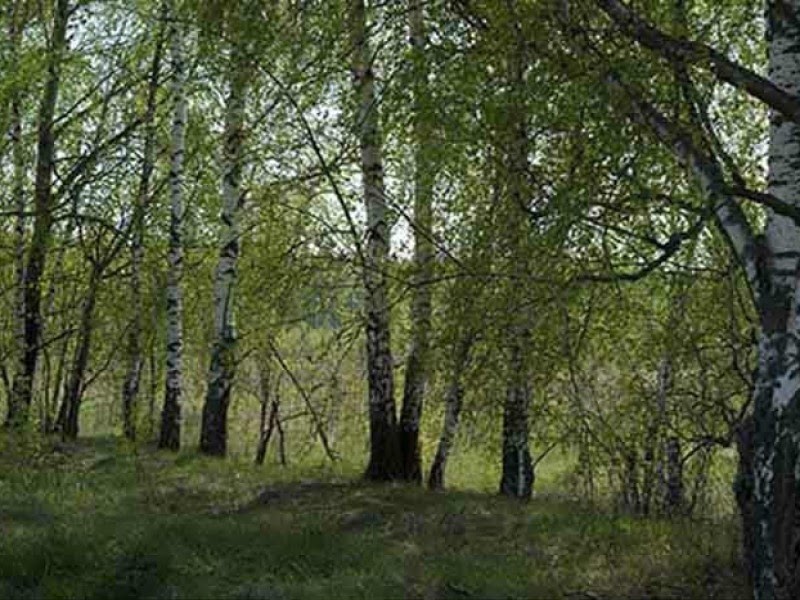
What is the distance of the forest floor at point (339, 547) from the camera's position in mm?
6703

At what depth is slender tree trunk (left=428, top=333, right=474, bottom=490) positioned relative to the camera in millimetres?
9663

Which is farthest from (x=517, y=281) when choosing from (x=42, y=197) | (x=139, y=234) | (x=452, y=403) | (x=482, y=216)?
(x=139, y=234)

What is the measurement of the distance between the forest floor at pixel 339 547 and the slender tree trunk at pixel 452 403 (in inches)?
50.4

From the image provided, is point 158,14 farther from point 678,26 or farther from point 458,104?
point 678,26

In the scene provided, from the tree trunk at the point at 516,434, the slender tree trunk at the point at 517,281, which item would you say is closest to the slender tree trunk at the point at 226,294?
the tree trunk at the point at 516,434

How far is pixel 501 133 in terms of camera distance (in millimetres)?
7480

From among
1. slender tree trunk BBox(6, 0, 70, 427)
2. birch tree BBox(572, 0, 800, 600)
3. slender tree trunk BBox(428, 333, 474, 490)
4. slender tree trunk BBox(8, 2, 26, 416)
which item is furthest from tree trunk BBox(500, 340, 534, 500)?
slender tree trunk BBox(8, 2, 26, 416)

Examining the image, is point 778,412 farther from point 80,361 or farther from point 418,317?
point 80,361

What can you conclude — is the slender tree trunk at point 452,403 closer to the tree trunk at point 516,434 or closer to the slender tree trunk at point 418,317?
the slender tree trunk at point 418,317

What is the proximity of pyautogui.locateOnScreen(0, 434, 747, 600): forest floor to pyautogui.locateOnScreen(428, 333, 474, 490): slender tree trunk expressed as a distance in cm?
128

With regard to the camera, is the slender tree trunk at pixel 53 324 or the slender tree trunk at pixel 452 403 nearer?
the slender tree trunk at pixel 452 403

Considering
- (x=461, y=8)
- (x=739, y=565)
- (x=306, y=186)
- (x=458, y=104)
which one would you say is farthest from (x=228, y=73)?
(x=739, y=565)

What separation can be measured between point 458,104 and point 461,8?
1.40m

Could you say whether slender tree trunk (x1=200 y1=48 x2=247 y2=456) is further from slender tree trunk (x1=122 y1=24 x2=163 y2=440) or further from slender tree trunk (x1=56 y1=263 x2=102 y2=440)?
slender tree trunk (x1=56 y1=263 x2=102 y2=440)
